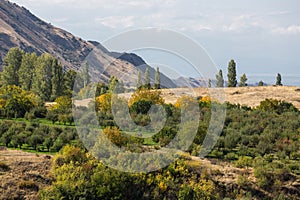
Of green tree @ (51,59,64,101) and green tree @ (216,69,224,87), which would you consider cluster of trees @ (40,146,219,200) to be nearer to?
green tree @ (51,59,64,101)

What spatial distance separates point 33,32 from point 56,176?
16268cm

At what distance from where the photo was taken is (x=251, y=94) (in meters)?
62.6

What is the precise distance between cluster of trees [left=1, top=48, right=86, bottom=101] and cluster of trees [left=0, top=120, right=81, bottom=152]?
1065 inches

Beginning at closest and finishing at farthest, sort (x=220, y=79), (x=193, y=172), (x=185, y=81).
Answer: (x=193, y=172), (x=185, y=81), (x=220, y=79)

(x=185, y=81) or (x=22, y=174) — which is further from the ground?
(x=185, y=81)

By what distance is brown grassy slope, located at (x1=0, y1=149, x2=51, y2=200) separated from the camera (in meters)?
22.6

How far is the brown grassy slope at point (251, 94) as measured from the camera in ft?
193

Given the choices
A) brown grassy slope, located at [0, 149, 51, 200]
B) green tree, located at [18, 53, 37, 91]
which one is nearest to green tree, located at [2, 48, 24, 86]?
green tree, located at [18, 53, 37, 91]

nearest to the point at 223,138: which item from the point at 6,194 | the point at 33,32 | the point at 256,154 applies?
the point at 256,154

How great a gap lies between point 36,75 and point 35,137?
103 ft

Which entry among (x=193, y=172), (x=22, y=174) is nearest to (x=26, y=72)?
(x=22, y=174)

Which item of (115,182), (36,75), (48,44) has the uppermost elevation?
(48,44)

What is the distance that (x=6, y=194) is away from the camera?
22172 millimetres

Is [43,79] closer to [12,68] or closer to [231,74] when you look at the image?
[12,68]
